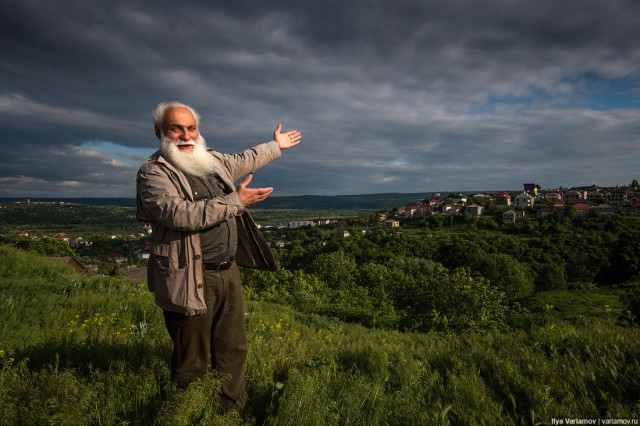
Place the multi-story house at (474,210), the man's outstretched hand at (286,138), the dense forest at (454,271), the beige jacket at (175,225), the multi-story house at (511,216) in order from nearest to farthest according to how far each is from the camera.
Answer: the beige jacket at (175,225) < the man's outstretched hand at (286,138) < the dense forest at (454,271) < the multi-story house at (511,216) < the multi-story house at (474,210)

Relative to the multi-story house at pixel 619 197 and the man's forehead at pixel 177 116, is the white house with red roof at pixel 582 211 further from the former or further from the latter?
the man's forehead at pixel 177 116

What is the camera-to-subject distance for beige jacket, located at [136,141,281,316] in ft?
7.13

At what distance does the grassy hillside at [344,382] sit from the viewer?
2.39 m

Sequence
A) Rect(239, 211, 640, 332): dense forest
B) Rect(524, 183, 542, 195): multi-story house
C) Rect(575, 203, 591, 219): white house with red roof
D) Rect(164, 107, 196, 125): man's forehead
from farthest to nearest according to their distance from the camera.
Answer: Rect(524, 183, 542, 195): multi-story house
Rect(575, 203, 591, 219): white house with red roof
Rect(239, 211, 640, 332): dense forest
Rect(164, 107, 196, 125): man's forehead

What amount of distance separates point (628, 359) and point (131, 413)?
4.03 meters

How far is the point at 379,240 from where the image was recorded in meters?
77.1

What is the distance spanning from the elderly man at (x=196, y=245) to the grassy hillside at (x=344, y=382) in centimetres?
24

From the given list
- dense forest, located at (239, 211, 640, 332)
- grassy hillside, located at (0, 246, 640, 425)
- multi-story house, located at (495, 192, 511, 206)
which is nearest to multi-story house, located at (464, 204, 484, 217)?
dense forest, located at (239, 211, 640, 332)

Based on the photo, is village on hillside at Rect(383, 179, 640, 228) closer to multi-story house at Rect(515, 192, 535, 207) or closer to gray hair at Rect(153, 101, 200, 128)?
multi-story house at Rect(515, 192, 535, 207)

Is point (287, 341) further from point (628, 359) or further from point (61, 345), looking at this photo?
point (628, 359)

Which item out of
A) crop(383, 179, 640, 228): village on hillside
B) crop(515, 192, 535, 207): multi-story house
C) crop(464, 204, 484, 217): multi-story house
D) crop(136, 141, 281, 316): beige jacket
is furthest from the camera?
crop(515, 192, 535, 207): multi-story house

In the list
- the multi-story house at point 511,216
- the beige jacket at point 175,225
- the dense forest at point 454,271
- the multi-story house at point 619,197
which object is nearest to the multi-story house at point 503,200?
the multi-story house at point 511,216

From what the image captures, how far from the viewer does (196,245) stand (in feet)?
7.68

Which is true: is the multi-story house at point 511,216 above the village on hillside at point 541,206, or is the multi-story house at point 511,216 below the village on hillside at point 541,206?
below
